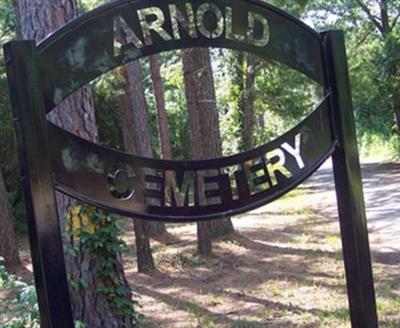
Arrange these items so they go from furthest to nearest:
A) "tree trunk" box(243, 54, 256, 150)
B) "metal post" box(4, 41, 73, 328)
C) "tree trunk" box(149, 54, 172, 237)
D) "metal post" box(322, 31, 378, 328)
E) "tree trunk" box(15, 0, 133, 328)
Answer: "tree trunk" box(243, 54, 256, 150), "tree trunk" box(149, 54, 172, 237), "tree trunk" box(15, 0, 133, 328), "metal post" box(322, 31, 378, 328), "metal post" box(4, 41, 73, 328)

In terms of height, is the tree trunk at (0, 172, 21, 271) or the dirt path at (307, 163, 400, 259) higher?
the tree trunk at (0, 172, 21, 271)

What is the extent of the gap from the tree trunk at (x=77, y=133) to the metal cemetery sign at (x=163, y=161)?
91.1 inches

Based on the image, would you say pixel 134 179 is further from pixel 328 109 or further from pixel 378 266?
pixel 378 266

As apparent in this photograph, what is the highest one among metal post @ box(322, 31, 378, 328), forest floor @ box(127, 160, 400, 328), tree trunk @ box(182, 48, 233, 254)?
tree trunk @ box(182, 48, 233, 254)

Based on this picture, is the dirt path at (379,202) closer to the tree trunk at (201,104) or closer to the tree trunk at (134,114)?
the tree trunk at (201,104)

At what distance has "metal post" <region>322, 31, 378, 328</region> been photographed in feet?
7.86

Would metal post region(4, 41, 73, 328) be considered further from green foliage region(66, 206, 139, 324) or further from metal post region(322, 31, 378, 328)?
green foliage region(66, 206, 139, 324)

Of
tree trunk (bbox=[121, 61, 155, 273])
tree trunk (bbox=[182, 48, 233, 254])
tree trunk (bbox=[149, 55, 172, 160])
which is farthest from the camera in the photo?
tree trunk (bbox=[149, 55, 172, 160])

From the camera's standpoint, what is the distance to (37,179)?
185cm

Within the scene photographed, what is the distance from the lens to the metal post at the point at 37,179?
1830 mm

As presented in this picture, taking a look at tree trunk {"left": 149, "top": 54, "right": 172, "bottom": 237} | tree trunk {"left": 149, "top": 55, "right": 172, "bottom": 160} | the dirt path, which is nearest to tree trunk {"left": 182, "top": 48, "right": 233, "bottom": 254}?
the dirt path

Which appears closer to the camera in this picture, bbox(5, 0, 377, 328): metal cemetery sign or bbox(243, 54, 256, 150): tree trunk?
bbox(5, 0, 377, 328): metal cemetery sign

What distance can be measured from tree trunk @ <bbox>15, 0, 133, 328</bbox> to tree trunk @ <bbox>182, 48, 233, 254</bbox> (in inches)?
189

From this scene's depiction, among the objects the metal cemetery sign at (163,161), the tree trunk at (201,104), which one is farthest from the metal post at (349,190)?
the tree trunk at (201,104)
